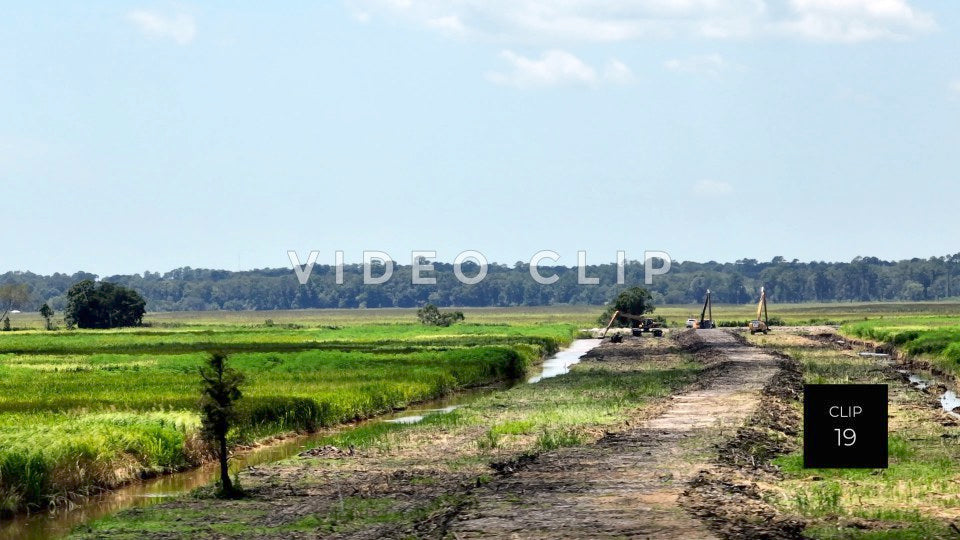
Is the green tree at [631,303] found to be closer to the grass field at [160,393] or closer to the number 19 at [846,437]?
the grass field at [160,393]

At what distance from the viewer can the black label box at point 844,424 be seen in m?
15.4

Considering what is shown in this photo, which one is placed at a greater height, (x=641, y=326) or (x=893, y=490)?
(x=641, y=326)

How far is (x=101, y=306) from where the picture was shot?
13888cm

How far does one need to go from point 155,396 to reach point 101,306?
10502cm

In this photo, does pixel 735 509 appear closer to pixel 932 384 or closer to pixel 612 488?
pixel 612 488

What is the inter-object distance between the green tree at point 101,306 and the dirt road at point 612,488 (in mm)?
111447

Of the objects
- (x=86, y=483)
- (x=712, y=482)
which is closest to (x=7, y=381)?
(x=86, y=483)

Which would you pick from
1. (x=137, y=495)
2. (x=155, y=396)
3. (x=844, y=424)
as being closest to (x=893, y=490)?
(x=844, y=424)

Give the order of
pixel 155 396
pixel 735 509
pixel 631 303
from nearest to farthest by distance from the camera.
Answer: pixel 735 509
pixel 155 396
pixel 631 303

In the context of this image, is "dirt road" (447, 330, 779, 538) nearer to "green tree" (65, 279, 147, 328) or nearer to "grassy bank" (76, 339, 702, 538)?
"grassy bank" (76, 339, 702, 538)

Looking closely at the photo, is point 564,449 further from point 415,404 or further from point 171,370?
point 171,370

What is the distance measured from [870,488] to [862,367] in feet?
122

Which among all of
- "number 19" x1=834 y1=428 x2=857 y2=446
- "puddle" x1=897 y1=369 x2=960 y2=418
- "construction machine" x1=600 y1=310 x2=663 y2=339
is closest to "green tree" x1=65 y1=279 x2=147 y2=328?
"construction machine" x1=600 y1=310 x2=663 y2=339

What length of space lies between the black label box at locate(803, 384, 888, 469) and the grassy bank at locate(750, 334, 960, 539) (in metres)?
1.59
